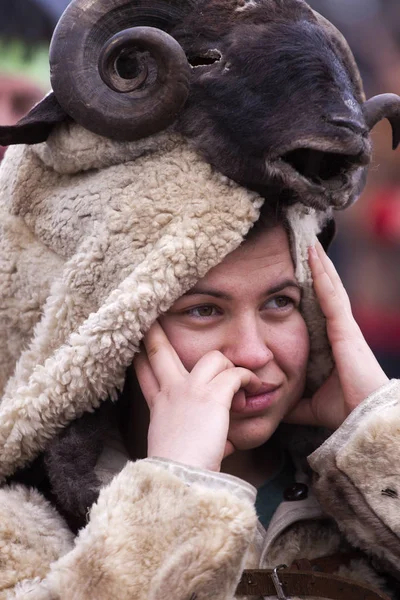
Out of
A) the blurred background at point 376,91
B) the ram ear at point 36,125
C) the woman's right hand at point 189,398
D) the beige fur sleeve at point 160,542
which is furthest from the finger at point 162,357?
the blurred background at point 376,91

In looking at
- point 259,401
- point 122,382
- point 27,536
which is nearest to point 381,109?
point 259,401

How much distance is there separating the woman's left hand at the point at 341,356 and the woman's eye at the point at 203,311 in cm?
28

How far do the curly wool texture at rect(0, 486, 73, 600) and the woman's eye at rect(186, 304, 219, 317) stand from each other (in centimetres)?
50

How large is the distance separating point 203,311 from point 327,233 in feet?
1.66

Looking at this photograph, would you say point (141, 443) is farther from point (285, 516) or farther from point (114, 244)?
point (114, 244)

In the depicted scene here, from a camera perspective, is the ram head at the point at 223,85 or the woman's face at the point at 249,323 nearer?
the ram head at the point at 223,85

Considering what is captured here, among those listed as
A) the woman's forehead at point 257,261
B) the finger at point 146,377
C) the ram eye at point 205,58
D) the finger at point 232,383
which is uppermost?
the ram eye at point 205,58

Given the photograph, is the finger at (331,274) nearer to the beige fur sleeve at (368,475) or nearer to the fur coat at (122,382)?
the fur coat at (122,382)

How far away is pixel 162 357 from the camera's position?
1.80m

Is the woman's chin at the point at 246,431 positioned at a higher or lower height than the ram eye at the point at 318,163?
lower

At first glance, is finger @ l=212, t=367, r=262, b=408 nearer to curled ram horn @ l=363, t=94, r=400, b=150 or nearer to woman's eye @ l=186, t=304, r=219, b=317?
woman's eye @ l=186, t=304, r=219, b=317

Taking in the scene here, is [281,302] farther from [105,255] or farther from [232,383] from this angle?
[105,255]

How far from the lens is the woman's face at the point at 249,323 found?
1841 millimetres

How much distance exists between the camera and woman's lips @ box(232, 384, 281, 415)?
1884 mm
